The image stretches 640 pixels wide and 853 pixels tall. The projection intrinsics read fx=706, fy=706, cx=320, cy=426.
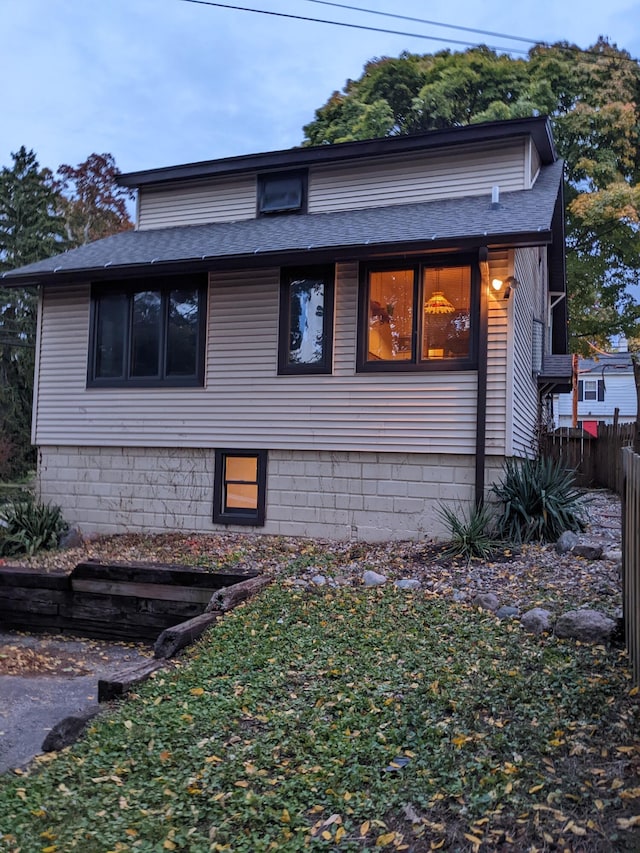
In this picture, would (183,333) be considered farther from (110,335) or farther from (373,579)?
(373,579)

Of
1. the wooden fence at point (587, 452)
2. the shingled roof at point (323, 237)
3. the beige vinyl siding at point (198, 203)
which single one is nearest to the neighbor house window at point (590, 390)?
the wooden fence at point (587, 452)

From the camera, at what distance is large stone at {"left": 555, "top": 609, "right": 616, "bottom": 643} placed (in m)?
4.68

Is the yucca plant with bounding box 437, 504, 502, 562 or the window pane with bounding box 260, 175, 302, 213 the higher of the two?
the window pane with bounding box 260, 175, 302, 213

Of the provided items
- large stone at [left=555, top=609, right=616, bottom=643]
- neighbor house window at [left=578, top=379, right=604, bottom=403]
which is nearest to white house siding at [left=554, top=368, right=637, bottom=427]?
neighbor house window at [left=578, top=379, right=604, bottom=403]

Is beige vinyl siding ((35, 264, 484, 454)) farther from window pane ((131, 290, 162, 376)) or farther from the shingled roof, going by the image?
the shingled roof

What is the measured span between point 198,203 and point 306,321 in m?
3.67

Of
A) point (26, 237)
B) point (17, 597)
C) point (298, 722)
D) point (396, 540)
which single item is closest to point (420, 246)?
point (396, 540)

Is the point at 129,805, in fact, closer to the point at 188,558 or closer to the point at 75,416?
the point at 188,558

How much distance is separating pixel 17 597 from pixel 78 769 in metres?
5.01

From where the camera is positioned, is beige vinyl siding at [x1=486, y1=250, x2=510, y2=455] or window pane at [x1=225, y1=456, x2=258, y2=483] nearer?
beige vinyl siding at [x1=486, y1=250, x2=510, y2=455]

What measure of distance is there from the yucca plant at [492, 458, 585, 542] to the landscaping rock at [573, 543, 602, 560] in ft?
2.61

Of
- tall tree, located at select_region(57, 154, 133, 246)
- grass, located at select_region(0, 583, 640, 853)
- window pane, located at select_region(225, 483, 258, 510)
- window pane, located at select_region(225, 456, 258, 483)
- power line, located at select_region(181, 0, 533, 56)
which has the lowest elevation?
grass, located at select_region(0, 583, 640, 853)

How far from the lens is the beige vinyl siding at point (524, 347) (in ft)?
29.6

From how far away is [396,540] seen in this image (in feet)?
28.3
